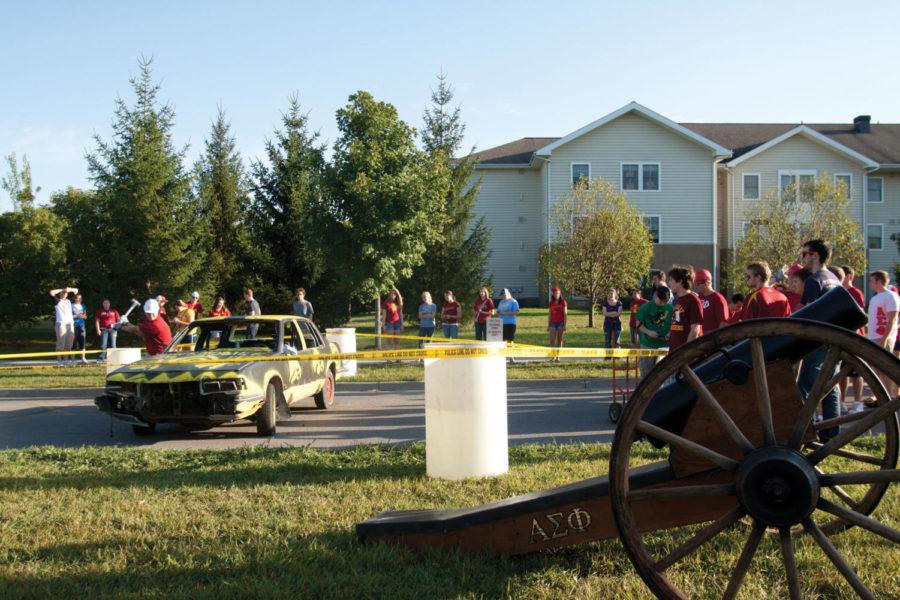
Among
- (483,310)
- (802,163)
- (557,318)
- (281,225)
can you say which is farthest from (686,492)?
(802,163)

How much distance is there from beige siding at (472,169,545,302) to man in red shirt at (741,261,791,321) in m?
32.7

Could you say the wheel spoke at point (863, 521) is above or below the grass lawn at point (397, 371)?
above

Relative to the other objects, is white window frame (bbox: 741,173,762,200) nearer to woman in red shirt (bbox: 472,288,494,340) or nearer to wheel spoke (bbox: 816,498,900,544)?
woman in red shirt (bbox: 472,288,494,340)

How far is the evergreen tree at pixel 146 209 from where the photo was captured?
80.9 ft

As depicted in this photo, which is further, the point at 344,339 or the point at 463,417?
the point at 344,339

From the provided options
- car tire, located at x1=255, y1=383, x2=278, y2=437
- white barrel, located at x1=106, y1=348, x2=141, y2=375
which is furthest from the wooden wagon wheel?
white barrel, located at x1=106, y1=348, x2=141, y2=375

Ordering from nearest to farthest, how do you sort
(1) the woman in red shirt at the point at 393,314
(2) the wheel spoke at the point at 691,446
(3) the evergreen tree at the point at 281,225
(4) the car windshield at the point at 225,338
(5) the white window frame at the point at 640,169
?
(2) the wheel spoke at the point at 691,446 < (4) the car windshield at the point at 225,338 < (1) the woman in red shirt at the point at 393,314 < (3) the evergreen tree at the point at 281,225 < (5) the white window frame at the point at 640,169

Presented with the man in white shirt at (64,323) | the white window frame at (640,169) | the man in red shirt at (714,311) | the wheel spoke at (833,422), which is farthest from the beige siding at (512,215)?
the wheel spoke at (833,422)

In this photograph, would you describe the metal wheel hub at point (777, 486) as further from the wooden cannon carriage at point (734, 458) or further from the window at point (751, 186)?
the window at point (751, 186)

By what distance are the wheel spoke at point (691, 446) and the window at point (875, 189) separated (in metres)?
44.2

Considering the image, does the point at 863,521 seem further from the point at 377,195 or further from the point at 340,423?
the point at 377,195

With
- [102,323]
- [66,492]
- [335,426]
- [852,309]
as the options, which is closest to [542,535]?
[852,309]

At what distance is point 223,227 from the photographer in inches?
1293

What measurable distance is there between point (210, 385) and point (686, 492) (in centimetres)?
645
